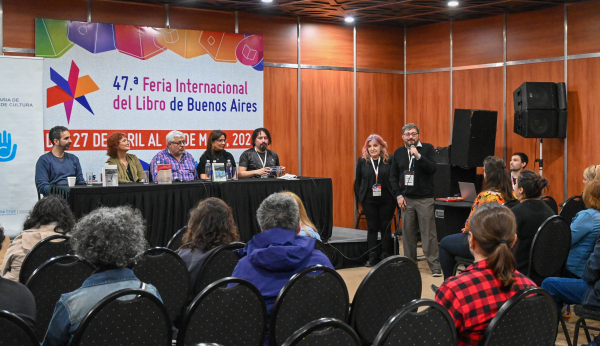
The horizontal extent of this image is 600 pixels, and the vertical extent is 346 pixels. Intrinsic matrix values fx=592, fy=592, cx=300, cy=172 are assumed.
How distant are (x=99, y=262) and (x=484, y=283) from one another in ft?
4.53

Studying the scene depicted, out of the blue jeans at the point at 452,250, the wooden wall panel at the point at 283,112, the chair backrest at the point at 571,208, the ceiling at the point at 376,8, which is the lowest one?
the blue jeans at the point at 452,250

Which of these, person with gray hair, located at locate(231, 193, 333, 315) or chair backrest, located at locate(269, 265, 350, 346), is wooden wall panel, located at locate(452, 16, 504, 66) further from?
chair backrest, located at locate(269, 265, 350, 346)

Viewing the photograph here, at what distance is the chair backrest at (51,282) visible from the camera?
2.63 metres

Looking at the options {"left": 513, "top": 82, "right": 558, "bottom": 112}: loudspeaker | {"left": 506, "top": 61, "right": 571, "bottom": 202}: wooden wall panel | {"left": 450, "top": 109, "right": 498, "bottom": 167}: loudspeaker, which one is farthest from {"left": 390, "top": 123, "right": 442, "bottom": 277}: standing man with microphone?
{"left": 506, "top": 61, "right": 571, "bottom": 202}: wooden wall panel

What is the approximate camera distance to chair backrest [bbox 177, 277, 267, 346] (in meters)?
2.13

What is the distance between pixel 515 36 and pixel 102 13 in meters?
5.45

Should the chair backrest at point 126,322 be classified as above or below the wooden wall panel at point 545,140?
below

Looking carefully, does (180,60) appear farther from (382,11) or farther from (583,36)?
(583,36)

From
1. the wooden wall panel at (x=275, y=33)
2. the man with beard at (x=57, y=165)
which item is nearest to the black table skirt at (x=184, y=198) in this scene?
the man with beard at (x=57, y=165)

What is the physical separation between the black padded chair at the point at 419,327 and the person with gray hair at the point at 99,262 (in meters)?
0.83

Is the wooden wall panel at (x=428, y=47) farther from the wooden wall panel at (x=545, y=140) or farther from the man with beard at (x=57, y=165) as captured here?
the man with beard at (x=57, y=165)

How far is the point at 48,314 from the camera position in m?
2.68

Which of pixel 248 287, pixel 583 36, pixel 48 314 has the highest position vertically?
pixel 583 36

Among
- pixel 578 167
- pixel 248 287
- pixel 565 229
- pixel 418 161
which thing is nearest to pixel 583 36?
pixel 578 167
